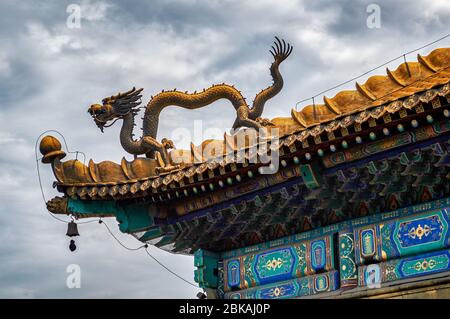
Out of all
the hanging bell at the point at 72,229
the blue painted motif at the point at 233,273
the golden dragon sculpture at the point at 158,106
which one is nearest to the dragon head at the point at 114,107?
the golden dragon sculpture at the point at 158,106

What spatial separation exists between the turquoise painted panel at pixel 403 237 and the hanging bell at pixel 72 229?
4382mm

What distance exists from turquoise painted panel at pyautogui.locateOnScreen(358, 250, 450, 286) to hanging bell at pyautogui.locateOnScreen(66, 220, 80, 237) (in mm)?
4483

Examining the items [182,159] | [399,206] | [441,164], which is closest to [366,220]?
[399,206]

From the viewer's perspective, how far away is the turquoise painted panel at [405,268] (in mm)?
10734

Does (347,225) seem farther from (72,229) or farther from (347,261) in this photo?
(72,229)

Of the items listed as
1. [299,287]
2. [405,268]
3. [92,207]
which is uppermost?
[92,207]

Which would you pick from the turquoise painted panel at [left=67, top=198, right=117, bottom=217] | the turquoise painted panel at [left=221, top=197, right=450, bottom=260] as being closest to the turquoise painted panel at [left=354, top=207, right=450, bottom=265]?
the turquoise painted panel at [left=221, top=197, right=450, bottom=260]

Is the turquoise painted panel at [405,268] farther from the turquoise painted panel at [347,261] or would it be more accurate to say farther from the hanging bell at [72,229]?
the hanging bell at [72,229]

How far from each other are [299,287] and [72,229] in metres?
3.62

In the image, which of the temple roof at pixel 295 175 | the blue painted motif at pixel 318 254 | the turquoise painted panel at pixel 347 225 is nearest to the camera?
the temple roof at pixel 295 175

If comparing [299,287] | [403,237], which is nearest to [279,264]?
[299,287]

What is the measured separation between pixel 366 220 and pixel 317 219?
903mm

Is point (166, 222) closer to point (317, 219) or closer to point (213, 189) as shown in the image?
point (213, 189)

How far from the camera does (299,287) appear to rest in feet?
41.0
